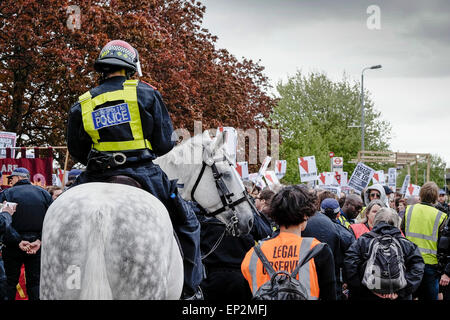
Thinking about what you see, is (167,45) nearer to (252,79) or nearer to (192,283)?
(252,79)

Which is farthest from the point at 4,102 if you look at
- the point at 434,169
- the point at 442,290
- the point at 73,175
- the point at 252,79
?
the point at 434,169

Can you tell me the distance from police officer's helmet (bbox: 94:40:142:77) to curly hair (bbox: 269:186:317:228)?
155 cm

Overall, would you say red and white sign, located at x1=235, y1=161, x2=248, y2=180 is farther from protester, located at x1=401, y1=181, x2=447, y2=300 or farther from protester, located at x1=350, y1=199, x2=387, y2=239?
protester, located at x1=350, y1=199, x2=387, y2=239

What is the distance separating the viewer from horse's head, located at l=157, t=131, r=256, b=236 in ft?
19.2

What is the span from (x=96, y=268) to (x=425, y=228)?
677 centimetres

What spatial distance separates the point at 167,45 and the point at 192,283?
63.4ft

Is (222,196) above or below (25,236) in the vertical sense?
above

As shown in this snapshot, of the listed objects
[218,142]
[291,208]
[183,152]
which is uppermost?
[218,142]

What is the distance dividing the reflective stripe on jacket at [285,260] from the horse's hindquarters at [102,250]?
2.64 feet

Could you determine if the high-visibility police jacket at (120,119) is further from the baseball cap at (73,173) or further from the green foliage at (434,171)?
the green foliage at (434,171)

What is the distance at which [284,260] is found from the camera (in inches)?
171

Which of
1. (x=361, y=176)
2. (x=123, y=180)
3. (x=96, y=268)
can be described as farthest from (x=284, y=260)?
(x=361, y=176)

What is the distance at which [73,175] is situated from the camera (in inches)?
457

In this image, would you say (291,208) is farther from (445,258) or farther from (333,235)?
(445,258)
